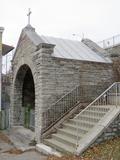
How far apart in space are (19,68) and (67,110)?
4.79 metres

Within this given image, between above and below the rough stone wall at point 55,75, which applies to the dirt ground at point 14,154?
below

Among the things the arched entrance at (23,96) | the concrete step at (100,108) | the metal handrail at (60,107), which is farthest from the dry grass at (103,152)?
the arched entrance at (23,96)

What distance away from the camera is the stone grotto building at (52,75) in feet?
45.7

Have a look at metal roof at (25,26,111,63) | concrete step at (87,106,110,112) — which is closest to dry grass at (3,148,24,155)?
concrete step at (87,106,110,112)

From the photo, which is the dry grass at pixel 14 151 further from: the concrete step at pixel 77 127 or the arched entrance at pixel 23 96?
the arched entrance at pixel 23 96

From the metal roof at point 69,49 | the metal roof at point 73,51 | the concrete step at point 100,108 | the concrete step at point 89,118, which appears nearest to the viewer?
the concrete step at point 89,118

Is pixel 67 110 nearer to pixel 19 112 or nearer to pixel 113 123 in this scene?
pixel 113 123

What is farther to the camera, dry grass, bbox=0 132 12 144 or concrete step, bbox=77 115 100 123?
dry grass, bbox=0 132 12 144

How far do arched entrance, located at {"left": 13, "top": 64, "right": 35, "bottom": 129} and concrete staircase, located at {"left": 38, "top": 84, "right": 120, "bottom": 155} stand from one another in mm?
5030

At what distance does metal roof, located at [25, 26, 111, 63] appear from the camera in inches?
609

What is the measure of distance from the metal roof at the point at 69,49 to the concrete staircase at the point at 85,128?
2.79m

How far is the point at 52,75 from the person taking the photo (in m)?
14.1

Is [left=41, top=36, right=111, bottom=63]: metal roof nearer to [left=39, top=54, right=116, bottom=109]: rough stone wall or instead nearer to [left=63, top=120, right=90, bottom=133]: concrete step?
[left=39, top=54, right=116, bottom=109]: rough stone wall

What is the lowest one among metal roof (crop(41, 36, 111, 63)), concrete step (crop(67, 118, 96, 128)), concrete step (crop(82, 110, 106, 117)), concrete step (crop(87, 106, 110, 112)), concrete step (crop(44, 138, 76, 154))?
concrete step (crop(44, 138, 76, 154))
